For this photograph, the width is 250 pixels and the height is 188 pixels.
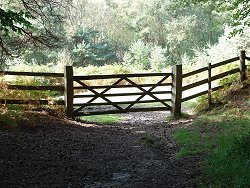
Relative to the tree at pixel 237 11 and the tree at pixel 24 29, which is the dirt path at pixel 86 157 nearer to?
the tree at pixel 24 29

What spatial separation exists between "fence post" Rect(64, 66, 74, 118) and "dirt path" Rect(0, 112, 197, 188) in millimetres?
814

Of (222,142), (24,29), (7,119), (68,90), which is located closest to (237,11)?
(222,142)

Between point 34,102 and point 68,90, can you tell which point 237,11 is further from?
point 34,102

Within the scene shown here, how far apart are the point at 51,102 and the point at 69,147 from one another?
11.0 ft

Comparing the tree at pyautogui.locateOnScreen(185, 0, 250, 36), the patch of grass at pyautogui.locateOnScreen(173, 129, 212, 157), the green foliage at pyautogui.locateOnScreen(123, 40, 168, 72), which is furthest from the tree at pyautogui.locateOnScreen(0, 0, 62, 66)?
the green foliage at pyautogui.locateOnScreen(123, 40, 168, 72)

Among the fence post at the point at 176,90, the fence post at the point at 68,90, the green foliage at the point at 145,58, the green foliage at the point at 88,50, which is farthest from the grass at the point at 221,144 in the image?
the green foliage at the point at 88,50

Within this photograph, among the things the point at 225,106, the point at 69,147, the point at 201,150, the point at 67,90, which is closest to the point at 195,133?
the point at 201,150

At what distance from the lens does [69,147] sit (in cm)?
835

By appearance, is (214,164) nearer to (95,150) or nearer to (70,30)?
(95,150)

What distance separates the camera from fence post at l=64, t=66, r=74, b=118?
38.4 feet

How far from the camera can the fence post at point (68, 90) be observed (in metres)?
11.7

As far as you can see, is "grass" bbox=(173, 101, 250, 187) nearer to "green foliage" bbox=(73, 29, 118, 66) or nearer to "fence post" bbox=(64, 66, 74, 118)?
"fence post" bbox=(64, 66, 74, 118)

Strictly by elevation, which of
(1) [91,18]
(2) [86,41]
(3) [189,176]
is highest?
(1) [91,18]

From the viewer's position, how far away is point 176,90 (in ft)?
42.0
